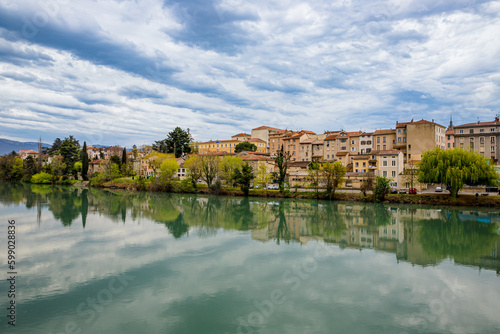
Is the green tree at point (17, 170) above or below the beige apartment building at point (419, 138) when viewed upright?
below

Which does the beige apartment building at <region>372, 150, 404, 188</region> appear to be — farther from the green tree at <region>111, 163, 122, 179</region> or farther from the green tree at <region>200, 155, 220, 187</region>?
the green tree at <region>111, 163, 122, 179</region>

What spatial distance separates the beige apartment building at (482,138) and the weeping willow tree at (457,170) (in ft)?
75.3

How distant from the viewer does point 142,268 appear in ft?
38.0

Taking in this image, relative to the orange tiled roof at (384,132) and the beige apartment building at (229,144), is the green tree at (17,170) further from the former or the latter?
the orange tiled roof at (384,132)

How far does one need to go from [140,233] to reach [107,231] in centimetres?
212

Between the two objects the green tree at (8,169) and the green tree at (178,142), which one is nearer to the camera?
the green tree at (8,169)

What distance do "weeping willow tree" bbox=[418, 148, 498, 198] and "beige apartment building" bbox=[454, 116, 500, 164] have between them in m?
22.9

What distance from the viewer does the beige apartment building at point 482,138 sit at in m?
51.0

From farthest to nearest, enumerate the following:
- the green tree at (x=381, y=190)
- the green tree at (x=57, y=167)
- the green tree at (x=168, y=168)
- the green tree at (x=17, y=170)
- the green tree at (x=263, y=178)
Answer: the green tree at (x=17, y=170) → the green tree at (x=57, y=167) → the green tree at (x=168, y=168) → the green tree at (x=263, y=178) → the green tree at (x=381, y=190)

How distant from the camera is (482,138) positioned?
5181 cm

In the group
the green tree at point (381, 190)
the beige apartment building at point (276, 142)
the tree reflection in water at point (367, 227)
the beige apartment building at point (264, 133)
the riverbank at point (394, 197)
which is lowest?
the tree reflection in water at point (367, 227)

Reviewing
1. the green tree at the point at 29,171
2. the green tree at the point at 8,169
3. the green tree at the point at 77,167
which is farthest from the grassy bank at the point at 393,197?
the green tree at the point at 8,169

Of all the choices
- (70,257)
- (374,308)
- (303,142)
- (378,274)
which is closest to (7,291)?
(70,257)

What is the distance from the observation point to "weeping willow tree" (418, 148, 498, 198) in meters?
30.7
